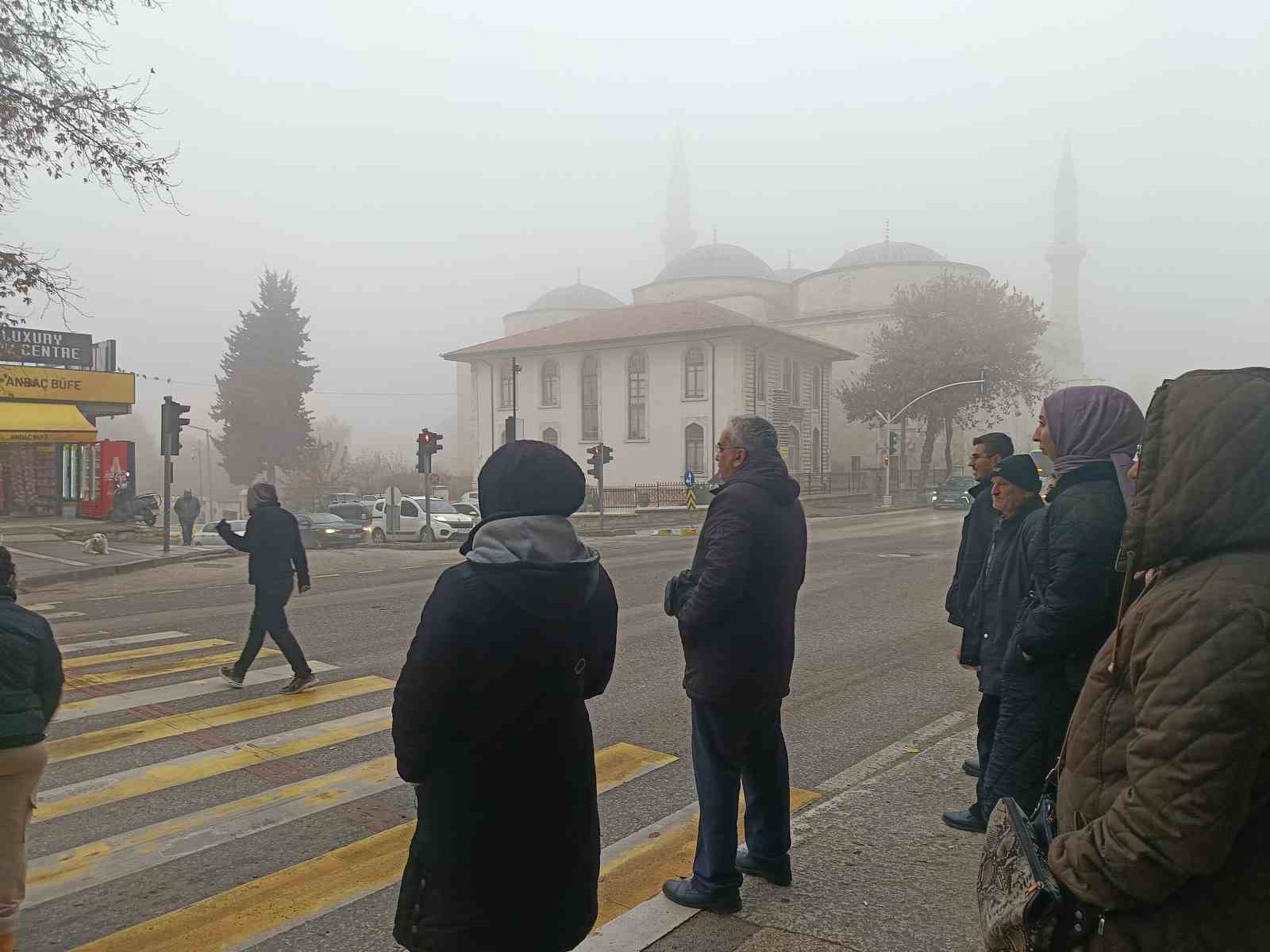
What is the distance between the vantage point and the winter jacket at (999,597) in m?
4.16

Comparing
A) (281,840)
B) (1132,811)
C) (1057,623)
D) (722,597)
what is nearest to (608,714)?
(281,840)

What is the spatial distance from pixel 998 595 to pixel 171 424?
21.3 m

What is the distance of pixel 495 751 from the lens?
7.23 ft

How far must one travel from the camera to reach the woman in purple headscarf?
3.38 metres

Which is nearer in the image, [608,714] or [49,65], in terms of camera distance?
[608,714]

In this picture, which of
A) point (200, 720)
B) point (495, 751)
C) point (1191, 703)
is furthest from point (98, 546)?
point (1191, 703)

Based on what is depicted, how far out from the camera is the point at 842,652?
9148mm

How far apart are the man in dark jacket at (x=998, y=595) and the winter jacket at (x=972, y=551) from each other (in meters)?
Answer: 0.36

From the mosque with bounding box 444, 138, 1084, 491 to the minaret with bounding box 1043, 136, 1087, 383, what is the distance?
37.5 m

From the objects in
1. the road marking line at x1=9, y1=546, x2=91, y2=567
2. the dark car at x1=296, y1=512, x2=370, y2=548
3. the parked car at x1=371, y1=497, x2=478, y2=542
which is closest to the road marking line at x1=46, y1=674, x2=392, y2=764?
the road marking line at x1=9, y1=546, x2=91, y2=567

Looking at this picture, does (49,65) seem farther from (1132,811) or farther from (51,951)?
(1132,811)

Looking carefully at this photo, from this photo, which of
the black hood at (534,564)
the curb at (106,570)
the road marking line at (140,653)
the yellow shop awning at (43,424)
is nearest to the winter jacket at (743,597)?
the black hood at (534,564)

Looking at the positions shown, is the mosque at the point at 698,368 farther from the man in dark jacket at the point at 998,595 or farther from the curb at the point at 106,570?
the man in dark jacket at the point at 998,595

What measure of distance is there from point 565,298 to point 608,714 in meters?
77.4
